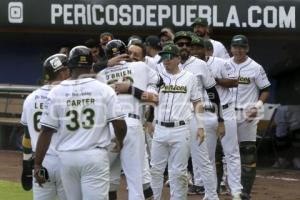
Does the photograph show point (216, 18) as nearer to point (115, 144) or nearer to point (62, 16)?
point (62, 16)

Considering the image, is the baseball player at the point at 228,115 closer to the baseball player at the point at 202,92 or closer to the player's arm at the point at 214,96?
the player's arm at the point at 214,96

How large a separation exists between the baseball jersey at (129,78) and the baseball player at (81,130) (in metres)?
1.51

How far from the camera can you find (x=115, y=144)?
7996mm

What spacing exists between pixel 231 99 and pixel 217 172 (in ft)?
3.09

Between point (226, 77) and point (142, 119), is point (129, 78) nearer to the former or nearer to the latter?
point (142, 119)

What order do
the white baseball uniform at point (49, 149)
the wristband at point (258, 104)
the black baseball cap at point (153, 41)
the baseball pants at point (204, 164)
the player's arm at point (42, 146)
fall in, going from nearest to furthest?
the player's arm at point (42, 146) < the white baseball uniform at point (49, 149) < the baseball pants at point (204, 164) < the wristband at point (258, 104) < the black baseball cap at point (153, 41)

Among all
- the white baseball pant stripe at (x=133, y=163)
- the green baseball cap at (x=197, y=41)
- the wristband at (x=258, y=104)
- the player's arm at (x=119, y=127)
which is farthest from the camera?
the wristband at (x=258, y=104)

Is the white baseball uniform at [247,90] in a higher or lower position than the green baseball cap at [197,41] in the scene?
lower

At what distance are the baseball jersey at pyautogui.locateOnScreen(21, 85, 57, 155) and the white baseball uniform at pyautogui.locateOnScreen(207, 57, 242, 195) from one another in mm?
3119

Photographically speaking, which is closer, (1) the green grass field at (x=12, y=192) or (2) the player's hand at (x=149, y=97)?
(2) the player's hand at (x=149, y=97)

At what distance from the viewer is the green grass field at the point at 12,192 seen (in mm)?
10234

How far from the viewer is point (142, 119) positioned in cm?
870

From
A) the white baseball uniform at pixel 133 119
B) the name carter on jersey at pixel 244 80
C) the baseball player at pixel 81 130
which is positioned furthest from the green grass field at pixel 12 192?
the baseball player at pixel 81 130

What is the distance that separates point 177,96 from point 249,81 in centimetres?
138
